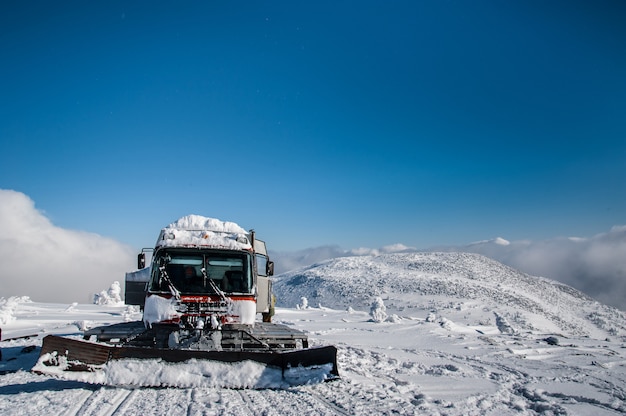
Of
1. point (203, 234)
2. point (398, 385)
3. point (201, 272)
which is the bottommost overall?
point (398, 385)

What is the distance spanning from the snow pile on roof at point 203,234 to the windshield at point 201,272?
0.65 ft

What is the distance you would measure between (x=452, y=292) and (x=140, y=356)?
209ft

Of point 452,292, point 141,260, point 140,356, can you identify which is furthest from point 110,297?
point 452,292

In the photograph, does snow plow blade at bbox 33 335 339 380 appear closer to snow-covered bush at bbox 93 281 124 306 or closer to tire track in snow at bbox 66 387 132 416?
tire track in snow at bbox 66 387 132 416

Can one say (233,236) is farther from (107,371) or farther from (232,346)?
(107,371)

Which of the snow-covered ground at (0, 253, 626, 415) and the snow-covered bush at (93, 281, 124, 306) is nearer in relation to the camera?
the snow-covered ground at (0, 253, 626, 415)

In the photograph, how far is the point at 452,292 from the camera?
63.6 meters

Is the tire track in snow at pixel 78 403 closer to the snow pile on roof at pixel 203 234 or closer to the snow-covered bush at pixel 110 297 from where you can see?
the snow pile on roof at pixel 203 234

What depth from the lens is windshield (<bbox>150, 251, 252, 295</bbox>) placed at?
805 centimetres

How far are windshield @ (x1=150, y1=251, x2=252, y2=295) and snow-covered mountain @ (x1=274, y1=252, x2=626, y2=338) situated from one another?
42321 mm

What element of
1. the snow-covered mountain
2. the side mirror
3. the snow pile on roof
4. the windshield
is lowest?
the snow-covered mountain

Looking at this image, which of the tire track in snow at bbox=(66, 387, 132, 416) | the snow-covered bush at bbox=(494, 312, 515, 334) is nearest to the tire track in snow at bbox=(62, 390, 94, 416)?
the tire track in snow at bbox=(66, 387, 132, 416)

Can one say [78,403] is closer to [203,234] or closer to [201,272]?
[201,272]

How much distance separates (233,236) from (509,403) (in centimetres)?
623
